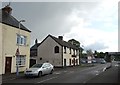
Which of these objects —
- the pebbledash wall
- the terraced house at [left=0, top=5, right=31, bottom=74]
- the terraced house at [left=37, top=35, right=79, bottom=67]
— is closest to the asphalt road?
the terraced house at [left=0, top=5, right=31, bottom=74]

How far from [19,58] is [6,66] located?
11.0 feet

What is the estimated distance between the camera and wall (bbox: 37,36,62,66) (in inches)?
2135

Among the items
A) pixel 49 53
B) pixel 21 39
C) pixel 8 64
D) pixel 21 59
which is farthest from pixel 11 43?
pixel 49 53

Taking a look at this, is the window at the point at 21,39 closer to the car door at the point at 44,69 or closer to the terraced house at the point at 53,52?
the car door at the point at 44,69

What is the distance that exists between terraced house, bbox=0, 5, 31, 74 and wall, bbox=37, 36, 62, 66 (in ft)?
65.6

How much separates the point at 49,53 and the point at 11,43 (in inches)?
1006

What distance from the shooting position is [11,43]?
98.8ft

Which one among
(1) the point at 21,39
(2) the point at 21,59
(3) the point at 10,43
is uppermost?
(1) the point at 21,39

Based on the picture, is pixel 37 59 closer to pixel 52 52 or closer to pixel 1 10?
pixel 52 52

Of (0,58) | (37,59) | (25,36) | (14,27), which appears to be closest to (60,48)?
(37,59)

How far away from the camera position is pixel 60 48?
54.0 metres

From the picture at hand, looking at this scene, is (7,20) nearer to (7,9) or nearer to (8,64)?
(7,9)

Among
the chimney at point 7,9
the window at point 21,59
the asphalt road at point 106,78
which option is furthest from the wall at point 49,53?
the asphalt road at point 106,78

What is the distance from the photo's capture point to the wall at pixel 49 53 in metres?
54.2
